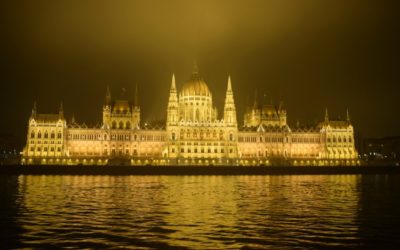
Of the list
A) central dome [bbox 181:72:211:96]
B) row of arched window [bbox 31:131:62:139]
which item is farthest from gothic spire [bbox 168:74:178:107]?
row of arched window [bbox 31:131:62:139]

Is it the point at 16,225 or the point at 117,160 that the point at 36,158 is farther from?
the point at 16,225

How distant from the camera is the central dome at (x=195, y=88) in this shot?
146625 mm

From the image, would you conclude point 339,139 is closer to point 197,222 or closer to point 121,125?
point 121,125

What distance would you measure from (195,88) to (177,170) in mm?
51452

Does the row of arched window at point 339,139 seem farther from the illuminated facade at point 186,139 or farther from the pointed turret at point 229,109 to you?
the pointed turret at point 229,109

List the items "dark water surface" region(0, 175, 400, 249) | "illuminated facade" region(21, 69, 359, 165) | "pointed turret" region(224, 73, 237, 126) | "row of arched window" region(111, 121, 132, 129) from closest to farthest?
1. "dark water surface" region(0, 175, 400, 249)
2. "illuminated facade" region(21, 69, 359, 165)
3. "pointed turret" region(224, 73, 237, 126)
4. "row of arched window" region(111, 121, 132, 129)

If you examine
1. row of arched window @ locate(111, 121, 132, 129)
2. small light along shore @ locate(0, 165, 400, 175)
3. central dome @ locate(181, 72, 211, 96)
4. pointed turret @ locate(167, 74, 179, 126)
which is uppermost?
central dome @ locate(181, 72, 211, 96)

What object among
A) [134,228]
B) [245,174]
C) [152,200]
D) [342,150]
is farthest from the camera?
[342,150]

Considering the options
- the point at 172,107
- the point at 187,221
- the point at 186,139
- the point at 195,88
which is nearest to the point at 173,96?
the point at 172,107

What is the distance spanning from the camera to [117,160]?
123m

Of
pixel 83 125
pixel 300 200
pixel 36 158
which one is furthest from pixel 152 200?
pixel 83 125

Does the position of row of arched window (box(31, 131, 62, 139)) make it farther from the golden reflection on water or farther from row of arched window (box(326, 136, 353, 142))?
the golden reflection on water

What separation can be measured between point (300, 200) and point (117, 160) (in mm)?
87180

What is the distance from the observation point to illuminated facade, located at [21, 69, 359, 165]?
13150 centimetres
